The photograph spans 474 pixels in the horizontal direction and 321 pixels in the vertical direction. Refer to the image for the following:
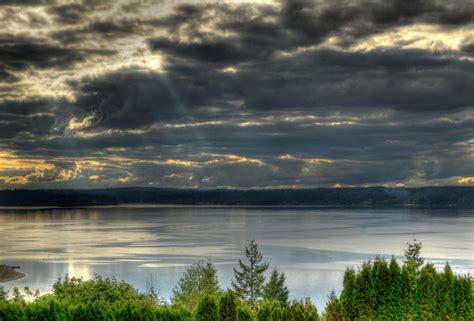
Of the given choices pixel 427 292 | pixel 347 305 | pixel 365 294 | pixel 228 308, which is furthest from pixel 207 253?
pixel 228 308

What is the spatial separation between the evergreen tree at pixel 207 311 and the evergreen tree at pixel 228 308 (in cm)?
22

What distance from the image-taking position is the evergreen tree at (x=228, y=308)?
18.2 metres

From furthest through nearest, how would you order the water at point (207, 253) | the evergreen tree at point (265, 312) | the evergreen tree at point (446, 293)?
the water at point (207, 253) < the evergreen tree at point (446, 293) < the evergreen tree at point (265, 312)

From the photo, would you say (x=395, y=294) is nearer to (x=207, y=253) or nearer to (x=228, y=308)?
(x=228, y=308)

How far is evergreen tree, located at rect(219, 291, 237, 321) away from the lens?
18.2 m

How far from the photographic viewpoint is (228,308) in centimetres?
1828

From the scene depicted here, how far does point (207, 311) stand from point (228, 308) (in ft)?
2.44

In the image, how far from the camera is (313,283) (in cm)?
9444

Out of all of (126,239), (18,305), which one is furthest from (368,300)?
(126,239)

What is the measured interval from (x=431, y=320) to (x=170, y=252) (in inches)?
4844

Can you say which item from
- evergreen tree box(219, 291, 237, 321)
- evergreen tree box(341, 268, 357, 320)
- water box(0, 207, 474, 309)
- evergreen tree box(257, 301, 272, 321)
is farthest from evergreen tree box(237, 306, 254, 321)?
water box(0, 207, 474, 309)

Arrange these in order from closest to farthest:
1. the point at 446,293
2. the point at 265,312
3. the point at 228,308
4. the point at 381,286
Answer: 1. the point at 265,312
2. the point at 228,308
3. the point at 446,293
4. the point at 381,286

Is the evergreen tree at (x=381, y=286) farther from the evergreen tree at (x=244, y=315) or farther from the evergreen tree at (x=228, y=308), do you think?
the evergreen tree at (x=228, y=308)

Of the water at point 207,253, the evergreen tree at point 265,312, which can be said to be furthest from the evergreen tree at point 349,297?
the water at point 207,253
